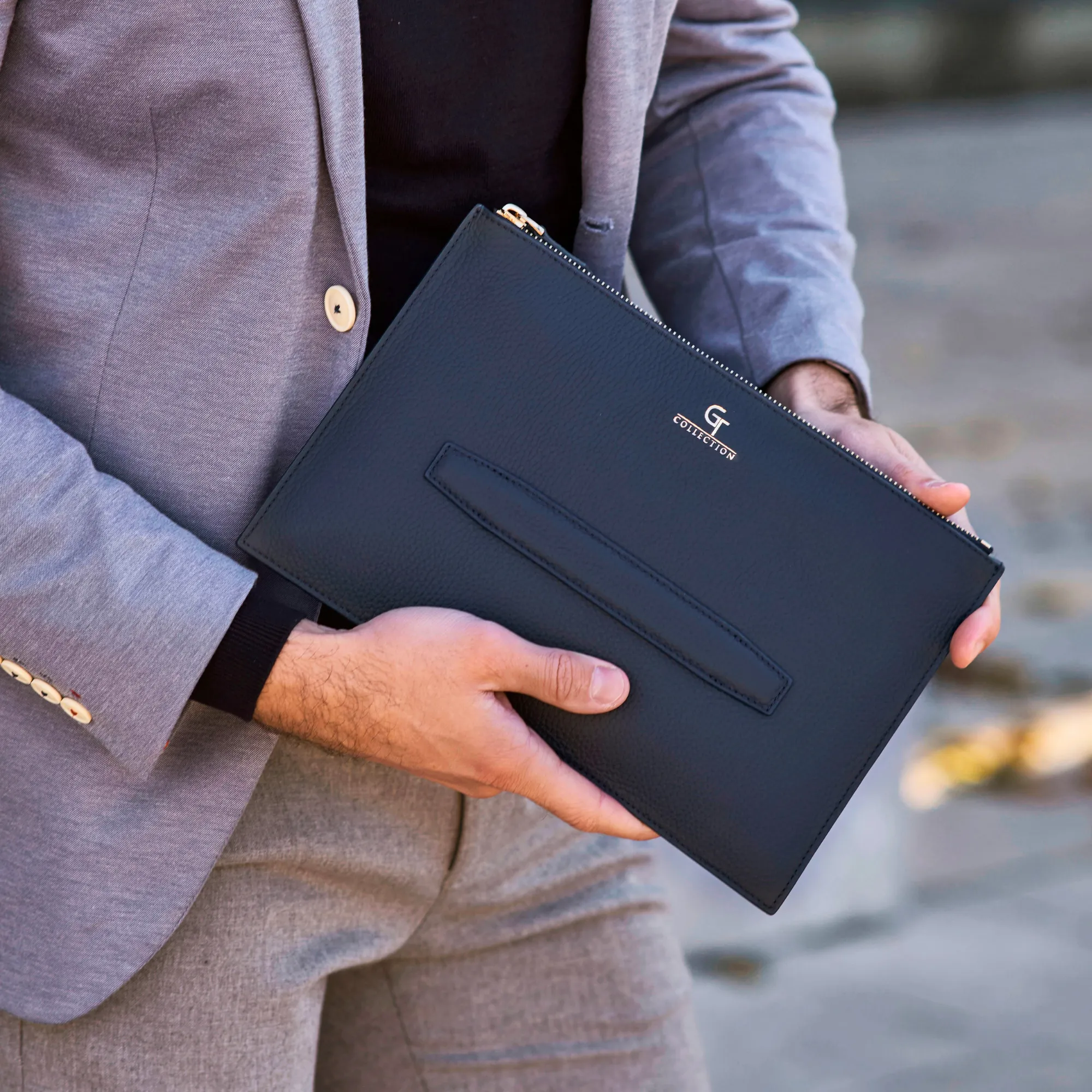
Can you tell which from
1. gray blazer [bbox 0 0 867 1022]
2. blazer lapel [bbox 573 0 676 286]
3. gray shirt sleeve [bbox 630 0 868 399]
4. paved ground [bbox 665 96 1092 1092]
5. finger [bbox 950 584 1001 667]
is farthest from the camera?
paved ground [bbox 665 96 1092 1092]

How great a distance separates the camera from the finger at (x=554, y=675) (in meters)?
1.14

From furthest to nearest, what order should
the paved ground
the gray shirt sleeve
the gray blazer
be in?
the paved ground → the gray shirt sleeve → the gray blazer

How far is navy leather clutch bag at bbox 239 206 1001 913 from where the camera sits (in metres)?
1.20

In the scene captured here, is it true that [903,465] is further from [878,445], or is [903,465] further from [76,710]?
[76,710]

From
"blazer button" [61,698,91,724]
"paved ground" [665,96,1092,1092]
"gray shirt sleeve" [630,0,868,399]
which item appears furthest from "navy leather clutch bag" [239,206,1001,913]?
"paved ground" [665,96,1092,1092]

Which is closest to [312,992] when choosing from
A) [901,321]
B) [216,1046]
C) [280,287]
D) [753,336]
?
[216,1046]

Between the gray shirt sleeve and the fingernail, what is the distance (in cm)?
47

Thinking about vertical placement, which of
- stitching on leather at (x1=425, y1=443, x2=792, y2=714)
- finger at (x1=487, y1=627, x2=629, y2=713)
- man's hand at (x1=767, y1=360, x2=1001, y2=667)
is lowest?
finger at (x1=487, y1=627, x2=629, y2=713)

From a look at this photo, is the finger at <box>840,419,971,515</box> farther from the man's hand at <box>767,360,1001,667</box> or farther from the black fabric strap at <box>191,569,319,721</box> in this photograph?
the black fabric strap at <box>191,569,319,721</box>

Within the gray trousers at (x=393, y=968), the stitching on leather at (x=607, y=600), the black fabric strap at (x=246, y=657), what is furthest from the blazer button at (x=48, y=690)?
the stitching on leather at (x=607, y=600)

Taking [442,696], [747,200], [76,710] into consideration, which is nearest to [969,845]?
[747,200]

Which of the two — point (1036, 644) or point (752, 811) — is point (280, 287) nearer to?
point (752, 811)

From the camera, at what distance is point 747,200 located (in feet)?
5.28

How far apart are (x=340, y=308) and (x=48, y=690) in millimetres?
404
